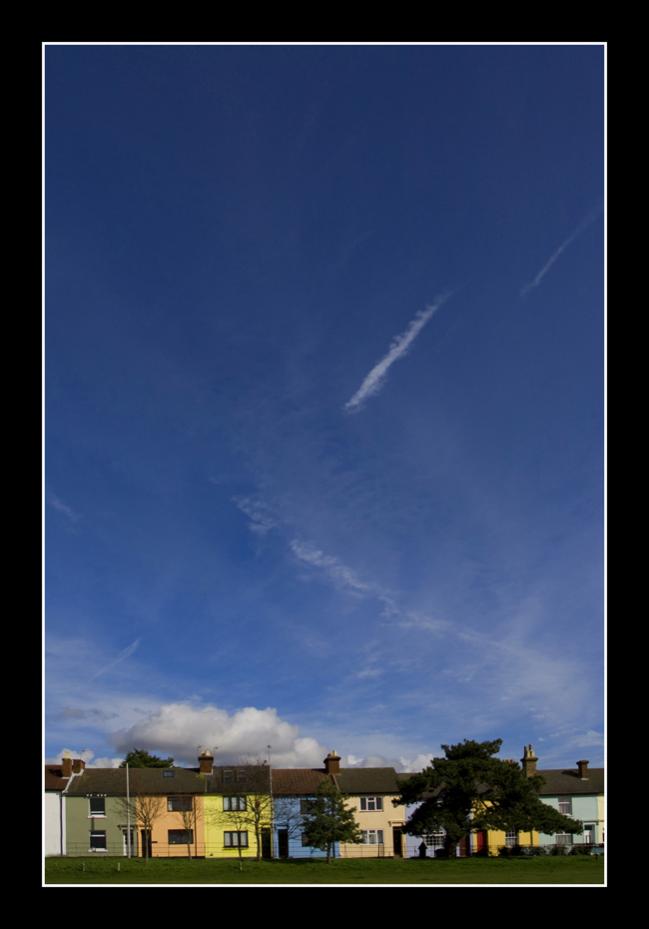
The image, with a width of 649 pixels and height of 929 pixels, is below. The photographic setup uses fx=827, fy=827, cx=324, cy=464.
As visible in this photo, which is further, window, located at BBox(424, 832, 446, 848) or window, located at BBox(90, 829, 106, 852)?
window, located at BBox(90, 829, 106, 852)

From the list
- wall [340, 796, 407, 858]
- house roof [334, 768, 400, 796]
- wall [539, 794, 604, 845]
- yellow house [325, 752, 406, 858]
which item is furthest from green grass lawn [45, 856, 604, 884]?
wall [539, 794, 604, 845]

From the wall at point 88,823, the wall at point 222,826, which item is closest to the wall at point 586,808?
the wall at point 222,826

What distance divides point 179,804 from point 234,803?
13.1 ft

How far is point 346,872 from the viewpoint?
4019cm

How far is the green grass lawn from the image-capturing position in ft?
116

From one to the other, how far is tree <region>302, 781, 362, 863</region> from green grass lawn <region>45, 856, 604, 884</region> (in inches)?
55.9

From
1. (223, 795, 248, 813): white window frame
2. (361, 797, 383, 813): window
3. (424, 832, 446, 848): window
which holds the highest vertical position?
(223, 795, 248, 813): white window frame

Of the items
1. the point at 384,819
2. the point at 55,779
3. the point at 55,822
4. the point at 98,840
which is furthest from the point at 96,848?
the point at 384,819

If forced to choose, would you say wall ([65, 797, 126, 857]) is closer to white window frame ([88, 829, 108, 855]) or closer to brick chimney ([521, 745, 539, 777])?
white window frame ([88, 829, 108, 855])

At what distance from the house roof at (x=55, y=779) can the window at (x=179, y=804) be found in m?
8.05

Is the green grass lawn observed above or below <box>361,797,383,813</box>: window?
above

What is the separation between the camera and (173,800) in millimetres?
59125

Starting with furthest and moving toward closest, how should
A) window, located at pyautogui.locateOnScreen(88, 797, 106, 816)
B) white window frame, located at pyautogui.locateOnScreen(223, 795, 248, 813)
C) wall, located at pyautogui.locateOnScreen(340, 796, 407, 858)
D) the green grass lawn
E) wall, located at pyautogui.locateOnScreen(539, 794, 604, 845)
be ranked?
wall, located at pyautogui.locateOnScreen(539, 794, 604, 845), window, located at pyautogui.locateOnScreen(88, 797, 106, 816), wall, located at pyautogui.locateOnScreen(340, 796, 407, 858), white window frame, located at pyautogui.locateOnScreen(223, 795, 248, 813), the green grass lawn
